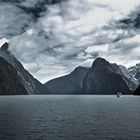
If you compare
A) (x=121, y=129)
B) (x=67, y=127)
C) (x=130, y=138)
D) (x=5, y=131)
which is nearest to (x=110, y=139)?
(x=130, y=138)

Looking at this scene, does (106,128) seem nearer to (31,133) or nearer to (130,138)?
(130,138)

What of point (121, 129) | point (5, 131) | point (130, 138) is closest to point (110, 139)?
point (130, 138)

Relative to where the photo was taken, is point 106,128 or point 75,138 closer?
point 75,138

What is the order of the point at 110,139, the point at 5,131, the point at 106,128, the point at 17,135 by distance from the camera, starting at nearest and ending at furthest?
the point at 110,139 < the point at 17,135 < the point at 5,131 < the point at 106,128

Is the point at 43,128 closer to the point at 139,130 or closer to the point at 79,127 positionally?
the point at 79,127

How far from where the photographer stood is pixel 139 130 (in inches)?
2879

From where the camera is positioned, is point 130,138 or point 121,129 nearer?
point 130,138

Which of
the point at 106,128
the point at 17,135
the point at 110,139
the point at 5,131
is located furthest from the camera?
the point at 106,128

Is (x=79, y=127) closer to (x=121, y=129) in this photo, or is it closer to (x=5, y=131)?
(x=121, y=129)

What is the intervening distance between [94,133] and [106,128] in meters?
8.57

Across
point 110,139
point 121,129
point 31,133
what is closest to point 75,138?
point 110,139

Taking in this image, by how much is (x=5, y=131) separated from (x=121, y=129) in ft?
108

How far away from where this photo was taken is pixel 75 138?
62.6 m

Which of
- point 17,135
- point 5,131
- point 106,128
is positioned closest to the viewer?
point 17,135
